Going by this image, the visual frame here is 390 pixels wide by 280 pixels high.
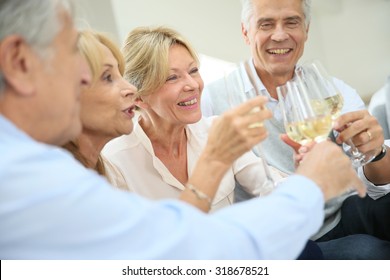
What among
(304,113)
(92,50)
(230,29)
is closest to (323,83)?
(304,113)

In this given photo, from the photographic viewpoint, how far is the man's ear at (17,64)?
26.1 inches

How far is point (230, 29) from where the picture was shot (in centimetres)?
296

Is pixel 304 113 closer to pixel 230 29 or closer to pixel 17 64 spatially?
pixel 17 64

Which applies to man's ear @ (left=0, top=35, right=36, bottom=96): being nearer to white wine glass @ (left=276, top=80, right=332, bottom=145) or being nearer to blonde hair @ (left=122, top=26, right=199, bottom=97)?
white wine glass @ (left=276, top=80, right=332, bottom=145)

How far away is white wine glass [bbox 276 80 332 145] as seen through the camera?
0.94 metres

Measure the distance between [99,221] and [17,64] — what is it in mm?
250

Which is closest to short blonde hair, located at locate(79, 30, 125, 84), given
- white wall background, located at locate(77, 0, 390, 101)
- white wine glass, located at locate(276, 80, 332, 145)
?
white wine glass, located at locate(276, 80, 332, 145)

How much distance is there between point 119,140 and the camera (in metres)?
1.45

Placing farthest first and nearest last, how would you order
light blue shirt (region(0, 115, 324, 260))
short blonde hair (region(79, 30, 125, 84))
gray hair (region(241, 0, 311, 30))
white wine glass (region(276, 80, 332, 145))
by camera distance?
gray hair (region(241, 0, 311, 30)) → short blonde hair (region(79, 30, 125, 84)) → white wine glass (region(276, 80, 332, 145)) → light blue shirt (region(0, 115, 324, 260))

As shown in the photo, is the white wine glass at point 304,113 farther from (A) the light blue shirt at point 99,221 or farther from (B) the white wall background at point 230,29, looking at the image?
(B) the white wall background at point 230,29

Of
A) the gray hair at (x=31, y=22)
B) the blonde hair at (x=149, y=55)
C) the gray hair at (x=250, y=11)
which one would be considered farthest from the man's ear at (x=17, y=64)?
the gray hair at (x=250, y=11)

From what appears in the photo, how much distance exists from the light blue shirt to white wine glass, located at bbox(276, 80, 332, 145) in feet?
0.91

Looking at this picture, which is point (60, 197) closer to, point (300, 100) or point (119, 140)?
point (300, 100)

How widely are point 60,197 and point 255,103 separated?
0.36 metres
